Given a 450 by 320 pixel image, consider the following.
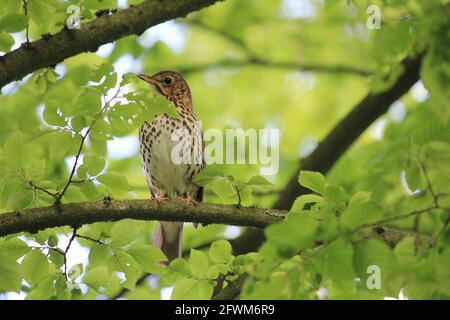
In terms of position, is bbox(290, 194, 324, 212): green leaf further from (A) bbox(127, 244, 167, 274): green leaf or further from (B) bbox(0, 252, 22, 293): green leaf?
(B) bbox(0, 252, 22, 293): green leaf

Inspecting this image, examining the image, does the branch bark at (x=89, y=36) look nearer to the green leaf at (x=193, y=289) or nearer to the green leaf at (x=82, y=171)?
the green leaf at (x=82, y=171)

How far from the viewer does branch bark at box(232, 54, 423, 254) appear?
841cm

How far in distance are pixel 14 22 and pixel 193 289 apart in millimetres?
2201

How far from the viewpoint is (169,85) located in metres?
8.74

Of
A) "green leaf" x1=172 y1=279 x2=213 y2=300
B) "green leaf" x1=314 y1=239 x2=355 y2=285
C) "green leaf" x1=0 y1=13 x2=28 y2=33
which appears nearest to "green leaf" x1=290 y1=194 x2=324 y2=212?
"green leaf" x1=172 y1=279 x2=213 y2=300

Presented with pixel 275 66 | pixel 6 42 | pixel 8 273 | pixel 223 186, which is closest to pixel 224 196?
pixel 223 186

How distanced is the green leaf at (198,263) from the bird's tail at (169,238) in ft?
9.57

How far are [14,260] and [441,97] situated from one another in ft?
10.2

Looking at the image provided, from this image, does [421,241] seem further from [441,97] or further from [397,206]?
[441,97]

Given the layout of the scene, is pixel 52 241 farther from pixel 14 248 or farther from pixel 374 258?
pixel 374 258

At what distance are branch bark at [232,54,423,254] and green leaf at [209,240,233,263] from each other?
9.98ft
